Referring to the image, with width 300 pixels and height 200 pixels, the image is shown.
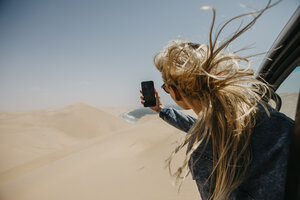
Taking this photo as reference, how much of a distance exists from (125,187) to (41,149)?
10.9 metres

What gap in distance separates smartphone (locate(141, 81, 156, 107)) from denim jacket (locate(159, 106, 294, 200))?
1.22m

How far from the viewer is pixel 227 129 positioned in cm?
103

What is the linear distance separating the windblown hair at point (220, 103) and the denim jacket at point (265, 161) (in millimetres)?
38

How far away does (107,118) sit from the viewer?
2392cm

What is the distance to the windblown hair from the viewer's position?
0.95 m

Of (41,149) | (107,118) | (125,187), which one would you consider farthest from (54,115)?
(125,187)

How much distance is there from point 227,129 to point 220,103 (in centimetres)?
20

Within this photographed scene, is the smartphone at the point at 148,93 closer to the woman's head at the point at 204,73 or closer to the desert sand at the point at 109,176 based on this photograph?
the woman's head at the point at 204,73

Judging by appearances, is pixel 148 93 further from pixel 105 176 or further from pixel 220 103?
pixel 105 176

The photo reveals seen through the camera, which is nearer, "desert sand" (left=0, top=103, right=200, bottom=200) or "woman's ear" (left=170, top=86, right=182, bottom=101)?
"woman's ear" (left=170, top=86, right=182, bottom=101)

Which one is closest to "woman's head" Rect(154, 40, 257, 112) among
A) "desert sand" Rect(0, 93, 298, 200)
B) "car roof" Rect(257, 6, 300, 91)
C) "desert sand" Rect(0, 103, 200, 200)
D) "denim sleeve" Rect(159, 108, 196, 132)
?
"car roof" Rect(257, 6, 300, 91)

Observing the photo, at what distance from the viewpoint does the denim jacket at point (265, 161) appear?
74cm

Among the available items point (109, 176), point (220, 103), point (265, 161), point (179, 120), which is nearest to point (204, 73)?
point (220, 103)

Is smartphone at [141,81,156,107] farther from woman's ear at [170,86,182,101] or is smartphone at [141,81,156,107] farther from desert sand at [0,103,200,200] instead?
desert sand at [0,103,200,200]
